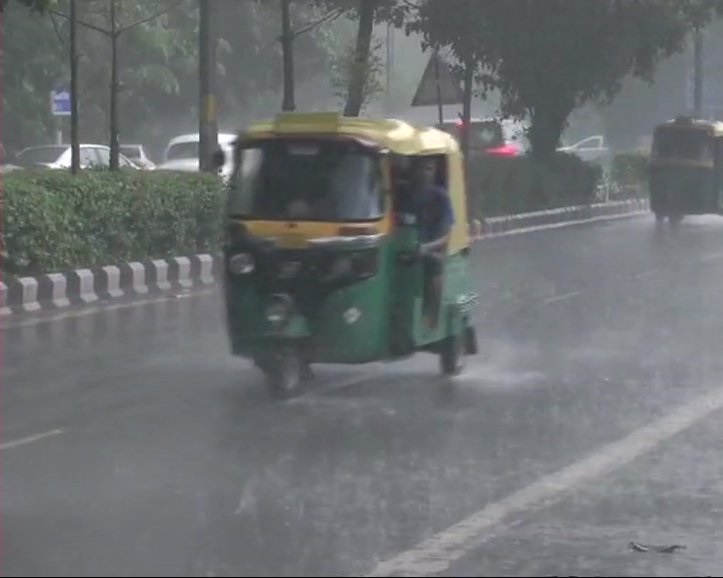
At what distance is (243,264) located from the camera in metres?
12.9

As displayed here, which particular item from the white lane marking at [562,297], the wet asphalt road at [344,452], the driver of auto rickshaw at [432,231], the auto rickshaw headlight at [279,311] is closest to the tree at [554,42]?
the white lane marking at [562,297]

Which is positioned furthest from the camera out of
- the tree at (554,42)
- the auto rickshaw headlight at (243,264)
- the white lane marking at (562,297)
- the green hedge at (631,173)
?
the green hedge at (631,173)

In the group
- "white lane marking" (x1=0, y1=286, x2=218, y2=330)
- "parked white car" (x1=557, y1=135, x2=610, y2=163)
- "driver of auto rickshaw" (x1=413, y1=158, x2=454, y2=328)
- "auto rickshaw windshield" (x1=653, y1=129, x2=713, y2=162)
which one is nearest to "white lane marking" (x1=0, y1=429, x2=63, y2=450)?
"driver of auto rickshaw" (x1=413, y1=158, x2=454, y2=328)

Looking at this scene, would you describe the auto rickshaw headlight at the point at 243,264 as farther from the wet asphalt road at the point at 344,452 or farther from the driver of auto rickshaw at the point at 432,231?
A: the driver of auto rickshaw at the point at 432,231

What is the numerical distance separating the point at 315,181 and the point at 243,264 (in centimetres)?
71

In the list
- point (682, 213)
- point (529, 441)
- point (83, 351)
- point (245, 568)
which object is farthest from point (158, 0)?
point (245, 568)

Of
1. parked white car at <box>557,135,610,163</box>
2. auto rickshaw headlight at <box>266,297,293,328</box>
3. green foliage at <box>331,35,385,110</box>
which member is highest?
green foliage at <box>331,35,385,110</box>

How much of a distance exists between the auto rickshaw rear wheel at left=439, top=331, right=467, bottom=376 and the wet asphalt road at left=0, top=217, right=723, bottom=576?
0.16 m

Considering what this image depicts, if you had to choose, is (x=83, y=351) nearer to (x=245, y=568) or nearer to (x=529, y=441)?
(x=529, y=441)

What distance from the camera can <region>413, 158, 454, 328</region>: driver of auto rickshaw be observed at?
13.5m

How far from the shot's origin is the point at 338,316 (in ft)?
42.3

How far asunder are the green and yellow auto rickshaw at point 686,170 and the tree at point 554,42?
1.91m

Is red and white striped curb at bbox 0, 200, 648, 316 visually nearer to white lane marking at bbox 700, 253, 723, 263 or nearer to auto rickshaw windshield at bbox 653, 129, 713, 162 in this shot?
white lane marking at bbox 700, 253, 723, 263

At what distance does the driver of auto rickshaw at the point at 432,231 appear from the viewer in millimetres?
13461
